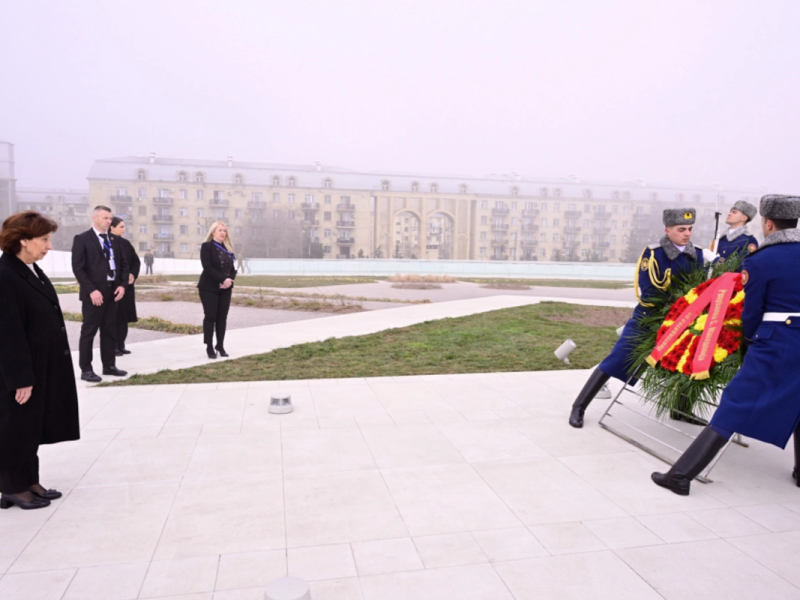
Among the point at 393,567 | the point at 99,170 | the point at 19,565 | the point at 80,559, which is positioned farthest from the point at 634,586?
the point at 99,170

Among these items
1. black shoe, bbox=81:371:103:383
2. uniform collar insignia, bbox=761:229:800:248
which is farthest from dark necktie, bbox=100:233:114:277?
uniform collar insignia, bbox=761:229:800:248

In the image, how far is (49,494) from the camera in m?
3.84

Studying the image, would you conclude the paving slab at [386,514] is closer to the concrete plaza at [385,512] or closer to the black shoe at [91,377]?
the concrete plaza at [385,512]

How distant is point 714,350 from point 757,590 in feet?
6.26

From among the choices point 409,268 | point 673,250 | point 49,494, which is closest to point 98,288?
point 49,494

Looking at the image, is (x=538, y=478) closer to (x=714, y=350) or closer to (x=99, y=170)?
(x=714, y=350)

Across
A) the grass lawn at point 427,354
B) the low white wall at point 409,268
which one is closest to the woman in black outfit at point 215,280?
the grass lawn at point 427,354

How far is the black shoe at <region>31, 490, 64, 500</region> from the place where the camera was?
3802 millimetres

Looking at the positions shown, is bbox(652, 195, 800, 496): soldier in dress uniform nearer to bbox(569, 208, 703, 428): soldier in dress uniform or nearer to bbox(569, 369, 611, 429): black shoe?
bbox(569, 208, 703, 428): soldier in dress uniform

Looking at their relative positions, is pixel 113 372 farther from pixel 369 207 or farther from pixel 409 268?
pixel 369 207

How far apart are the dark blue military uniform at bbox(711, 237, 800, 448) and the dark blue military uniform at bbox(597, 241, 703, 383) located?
3.85ft

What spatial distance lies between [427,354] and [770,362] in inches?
229

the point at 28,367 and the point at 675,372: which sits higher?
the point at 28,367

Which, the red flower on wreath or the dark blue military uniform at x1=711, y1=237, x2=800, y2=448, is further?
the red flower on wreath
